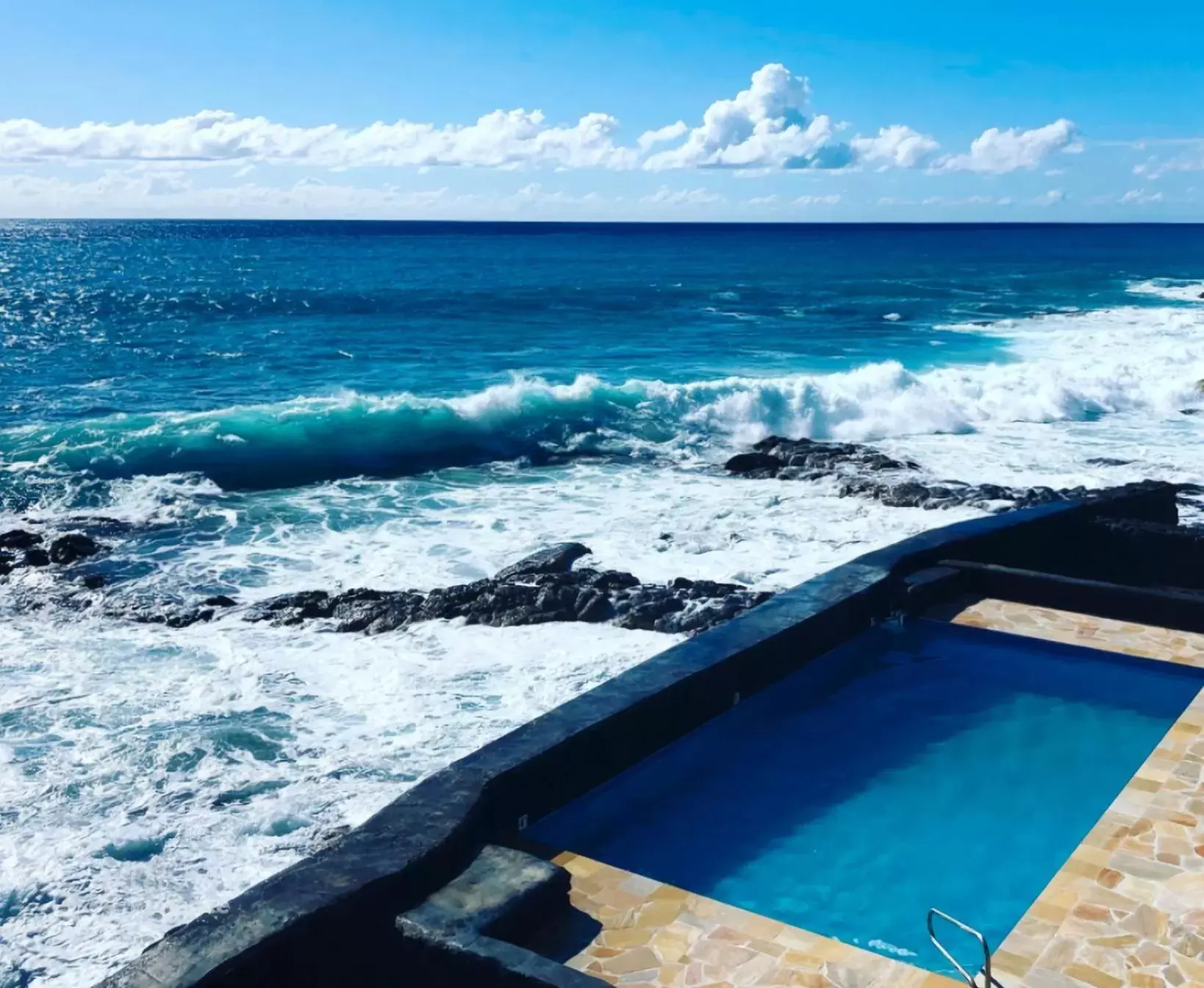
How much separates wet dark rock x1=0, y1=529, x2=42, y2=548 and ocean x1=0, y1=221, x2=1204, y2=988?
1.01 metres

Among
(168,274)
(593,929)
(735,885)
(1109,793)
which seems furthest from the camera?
(168,274)

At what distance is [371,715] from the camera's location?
10.4 metres

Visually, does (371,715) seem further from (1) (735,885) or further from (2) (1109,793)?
(2) (1109,793)

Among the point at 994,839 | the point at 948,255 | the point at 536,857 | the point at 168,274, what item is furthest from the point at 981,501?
the point at 948,255

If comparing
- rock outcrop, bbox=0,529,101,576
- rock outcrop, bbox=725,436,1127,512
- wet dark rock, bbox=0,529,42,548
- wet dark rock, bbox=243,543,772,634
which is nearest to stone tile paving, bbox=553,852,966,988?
wet dark rock, bbox=243,543,772,634

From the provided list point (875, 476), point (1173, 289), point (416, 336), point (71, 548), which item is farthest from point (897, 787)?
point (1173, 289)

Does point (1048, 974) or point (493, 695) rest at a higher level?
point (1048, 974)

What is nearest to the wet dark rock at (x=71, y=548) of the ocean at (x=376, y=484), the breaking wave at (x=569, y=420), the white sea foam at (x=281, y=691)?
the ocean at (x=376, y=484)

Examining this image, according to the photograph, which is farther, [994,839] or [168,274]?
[168,274]

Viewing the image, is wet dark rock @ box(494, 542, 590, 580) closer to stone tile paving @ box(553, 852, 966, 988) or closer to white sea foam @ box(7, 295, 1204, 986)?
white sea foam @ box(7, 295, 1204, 986)

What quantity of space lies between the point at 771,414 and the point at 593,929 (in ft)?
69.5

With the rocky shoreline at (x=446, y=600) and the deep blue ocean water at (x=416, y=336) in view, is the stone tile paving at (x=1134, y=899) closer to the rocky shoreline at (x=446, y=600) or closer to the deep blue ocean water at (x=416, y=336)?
the rocky shoreline at (x=446, y=600)

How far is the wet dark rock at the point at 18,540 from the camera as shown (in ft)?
52.5

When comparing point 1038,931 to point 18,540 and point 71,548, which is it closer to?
point 71,548
